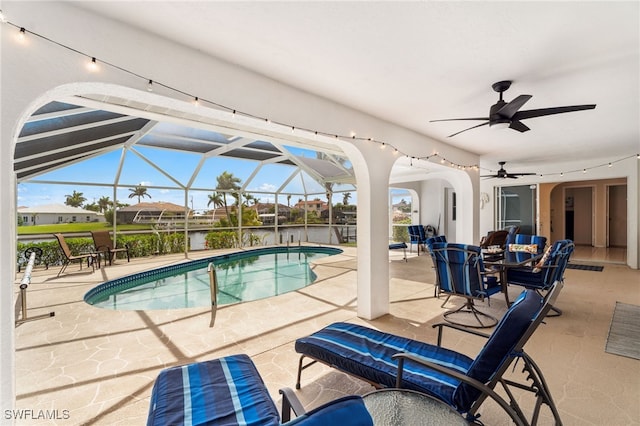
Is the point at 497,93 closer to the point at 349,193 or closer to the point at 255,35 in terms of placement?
the point at 255,35

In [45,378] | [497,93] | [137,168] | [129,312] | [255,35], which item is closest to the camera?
[255,35]

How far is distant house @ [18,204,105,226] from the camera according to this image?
28.7 feet

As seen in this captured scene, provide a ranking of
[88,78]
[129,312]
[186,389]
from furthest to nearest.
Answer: [129,312] → [88,78] → [186,389]

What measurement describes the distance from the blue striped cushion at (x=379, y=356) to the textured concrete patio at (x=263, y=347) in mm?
422

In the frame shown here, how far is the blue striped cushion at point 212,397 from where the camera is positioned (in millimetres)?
1521

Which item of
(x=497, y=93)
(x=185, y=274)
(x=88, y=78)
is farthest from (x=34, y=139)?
(x=497, y=93)

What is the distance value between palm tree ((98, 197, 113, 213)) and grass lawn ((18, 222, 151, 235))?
0.50m

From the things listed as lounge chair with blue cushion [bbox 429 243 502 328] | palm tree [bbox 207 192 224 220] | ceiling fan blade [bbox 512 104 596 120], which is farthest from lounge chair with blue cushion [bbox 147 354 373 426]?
palm tree [bbox 207 192 224 220]

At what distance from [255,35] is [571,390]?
4006 millimetres

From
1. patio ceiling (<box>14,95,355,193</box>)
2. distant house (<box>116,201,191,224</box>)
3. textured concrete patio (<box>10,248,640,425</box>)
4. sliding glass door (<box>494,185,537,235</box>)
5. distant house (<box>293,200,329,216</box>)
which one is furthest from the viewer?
distant house (<box>293,200,329,216</box>)

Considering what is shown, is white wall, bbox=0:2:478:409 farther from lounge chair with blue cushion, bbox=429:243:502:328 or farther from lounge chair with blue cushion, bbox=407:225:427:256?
lounge chair with blue cushion, bbox=407:225:427:256

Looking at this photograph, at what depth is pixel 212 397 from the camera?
1.71m

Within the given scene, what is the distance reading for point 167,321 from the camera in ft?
13.5

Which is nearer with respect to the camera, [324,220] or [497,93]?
[497,93]
